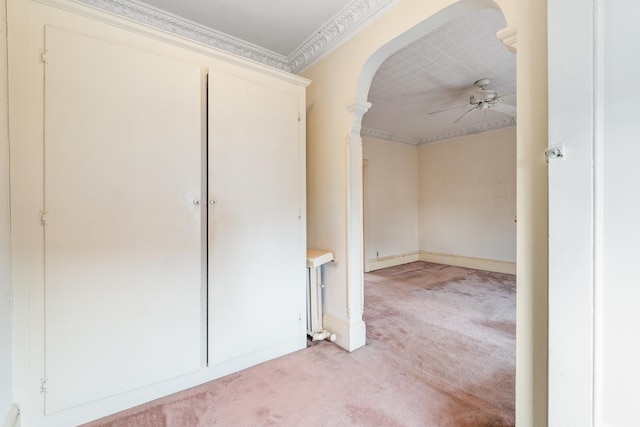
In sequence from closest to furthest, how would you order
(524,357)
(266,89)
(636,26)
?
(636,26), (524,357), (266,89)

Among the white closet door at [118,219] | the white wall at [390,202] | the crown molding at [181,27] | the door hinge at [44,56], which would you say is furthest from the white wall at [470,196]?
the door hinge at [44,56]

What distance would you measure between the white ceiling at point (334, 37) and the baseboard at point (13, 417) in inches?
101

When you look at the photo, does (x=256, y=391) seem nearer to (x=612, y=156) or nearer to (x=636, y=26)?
(x=612, y=156)

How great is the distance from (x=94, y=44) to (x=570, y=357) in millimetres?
2528

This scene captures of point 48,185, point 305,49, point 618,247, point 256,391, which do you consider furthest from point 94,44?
point 618,247

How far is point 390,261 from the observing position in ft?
18.3

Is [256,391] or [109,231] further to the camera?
[256,391]

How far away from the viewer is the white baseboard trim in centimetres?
227

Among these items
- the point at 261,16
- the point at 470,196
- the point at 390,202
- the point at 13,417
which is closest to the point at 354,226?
the point at 261,16

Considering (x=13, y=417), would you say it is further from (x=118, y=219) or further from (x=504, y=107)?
(x=504, y=107)

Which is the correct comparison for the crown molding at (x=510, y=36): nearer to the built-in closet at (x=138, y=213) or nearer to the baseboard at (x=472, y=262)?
the built-in closet at (x=138, y=213)

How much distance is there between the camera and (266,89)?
2.08 m

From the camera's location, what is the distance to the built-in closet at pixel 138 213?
1.38 m

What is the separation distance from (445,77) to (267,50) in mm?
2010
